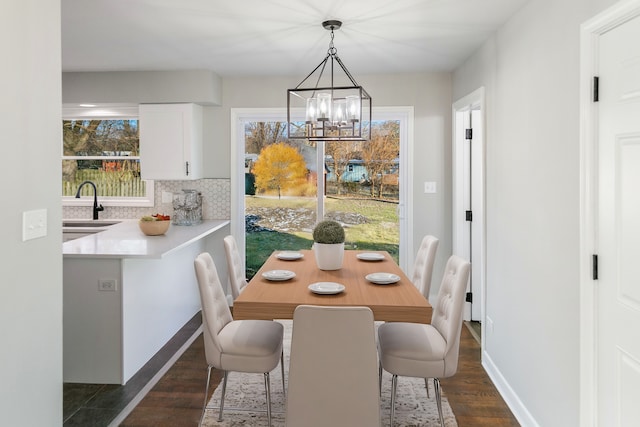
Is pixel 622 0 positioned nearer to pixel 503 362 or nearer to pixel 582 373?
pixel 582 373

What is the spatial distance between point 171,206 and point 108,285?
2.00 meters

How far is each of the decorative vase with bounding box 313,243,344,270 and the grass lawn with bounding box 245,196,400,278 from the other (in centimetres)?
204

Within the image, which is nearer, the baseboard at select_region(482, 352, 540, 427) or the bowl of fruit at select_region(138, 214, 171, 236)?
the baseboard at select_region(482, 352, 540, 427)

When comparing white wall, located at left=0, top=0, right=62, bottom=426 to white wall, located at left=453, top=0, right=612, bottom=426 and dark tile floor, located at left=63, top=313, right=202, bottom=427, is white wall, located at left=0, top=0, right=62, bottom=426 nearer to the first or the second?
dark tile floor, located at left=63, top=313, right=202, bottom=427

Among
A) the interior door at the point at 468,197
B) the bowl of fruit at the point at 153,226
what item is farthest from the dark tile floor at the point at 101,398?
the interior door at the point at 468,197

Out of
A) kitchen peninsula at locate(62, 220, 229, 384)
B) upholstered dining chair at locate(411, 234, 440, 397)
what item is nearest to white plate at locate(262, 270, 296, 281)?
kitchen peninsula at locate(62, 220, 229, 384)

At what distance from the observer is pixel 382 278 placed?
2709mm

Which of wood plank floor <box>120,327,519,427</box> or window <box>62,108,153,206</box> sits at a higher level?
window <box>62,108,153,206</box>

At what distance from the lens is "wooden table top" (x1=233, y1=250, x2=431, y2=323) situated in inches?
88.2

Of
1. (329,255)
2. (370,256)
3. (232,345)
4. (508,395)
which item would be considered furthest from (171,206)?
(508,395)

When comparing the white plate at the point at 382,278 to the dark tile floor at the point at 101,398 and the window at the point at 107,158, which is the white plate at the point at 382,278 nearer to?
the dark tile floor at the point at 101,398

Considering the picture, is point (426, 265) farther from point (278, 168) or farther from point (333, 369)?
point (278, 168)

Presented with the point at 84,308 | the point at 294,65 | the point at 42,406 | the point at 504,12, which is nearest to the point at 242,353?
the point at 42,406

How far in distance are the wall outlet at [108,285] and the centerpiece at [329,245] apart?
1.34m
